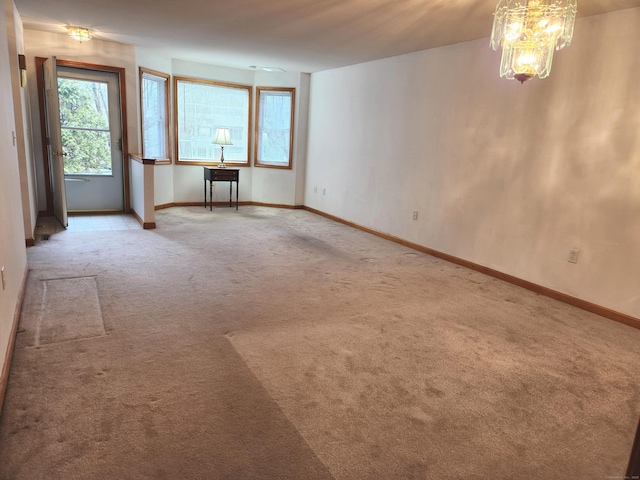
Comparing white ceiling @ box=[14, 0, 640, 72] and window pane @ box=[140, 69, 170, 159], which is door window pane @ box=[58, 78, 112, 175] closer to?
window pane @ box=[140, 69, 170, 159]

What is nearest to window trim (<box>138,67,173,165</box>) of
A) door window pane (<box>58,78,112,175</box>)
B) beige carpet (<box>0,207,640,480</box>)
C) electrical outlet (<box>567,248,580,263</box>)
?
door window pane (<box>58,78,112,175</box>)

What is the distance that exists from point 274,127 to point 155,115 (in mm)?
2045

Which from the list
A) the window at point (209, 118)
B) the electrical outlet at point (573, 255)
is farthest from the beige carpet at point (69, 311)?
the window at point (209, 118)

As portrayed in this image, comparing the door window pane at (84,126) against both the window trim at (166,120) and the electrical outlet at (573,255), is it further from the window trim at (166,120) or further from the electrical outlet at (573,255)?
the electrical outlet at (573,255)

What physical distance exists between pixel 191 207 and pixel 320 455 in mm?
6232

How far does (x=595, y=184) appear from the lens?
3.38 meters

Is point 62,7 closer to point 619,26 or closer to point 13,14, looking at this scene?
point 13,14

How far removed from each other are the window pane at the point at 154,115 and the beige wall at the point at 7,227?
3474 millimetres

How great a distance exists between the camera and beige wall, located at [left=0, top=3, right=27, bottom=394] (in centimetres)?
224

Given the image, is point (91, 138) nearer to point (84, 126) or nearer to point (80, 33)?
point (84, 126)

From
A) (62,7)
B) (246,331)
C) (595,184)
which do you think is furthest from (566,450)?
(62,7)

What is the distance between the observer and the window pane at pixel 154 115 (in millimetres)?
6465

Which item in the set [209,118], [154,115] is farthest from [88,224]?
[209,118]

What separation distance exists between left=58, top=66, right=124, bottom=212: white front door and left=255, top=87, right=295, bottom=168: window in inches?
96.5
